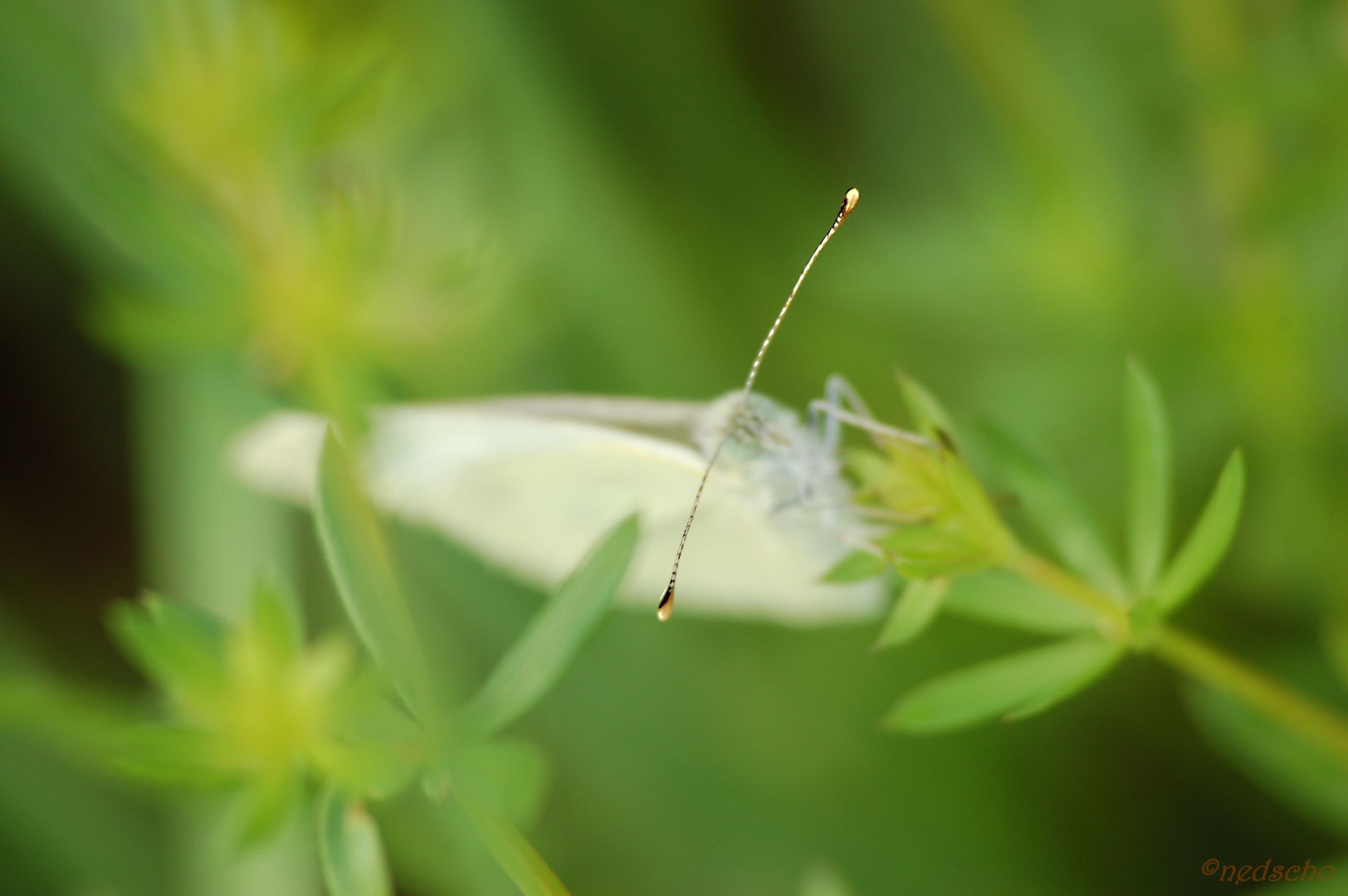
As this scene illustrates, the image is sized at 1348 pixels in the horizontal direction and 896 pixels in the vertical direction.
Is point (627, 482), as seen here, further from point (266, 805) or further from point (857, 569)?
point (266, 805)

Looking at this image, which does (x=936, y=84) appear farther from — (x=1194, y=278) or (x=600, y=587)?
(x=600, y=587)

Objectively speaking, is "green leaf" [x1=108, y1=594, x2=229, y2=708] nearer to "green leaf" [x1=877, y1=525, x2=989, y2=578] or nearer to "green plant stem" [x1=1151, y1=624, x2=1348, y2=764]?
"green leaf" [x1=877, y1=525, x2=989, y2=578]

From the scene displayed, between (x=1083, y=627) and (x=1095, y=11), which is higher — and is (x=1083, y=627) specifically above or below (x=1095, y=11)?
below

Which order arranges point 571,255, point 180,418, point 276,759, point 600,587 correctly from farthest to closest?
point 571,255 → point 180,418 → point 276,759 → point 600,587

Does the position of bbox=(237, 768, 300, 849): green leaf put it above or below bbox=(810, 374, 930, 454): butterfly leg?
below

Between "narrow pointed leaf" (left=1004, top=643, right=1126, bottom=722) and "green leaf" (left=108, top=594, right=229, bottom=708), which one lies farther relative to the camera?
"green leaf" (left=108, top=594, right=229, bottom=708)

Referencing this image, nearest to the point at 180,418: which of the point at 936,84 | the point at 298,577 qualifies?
the point at 298,577

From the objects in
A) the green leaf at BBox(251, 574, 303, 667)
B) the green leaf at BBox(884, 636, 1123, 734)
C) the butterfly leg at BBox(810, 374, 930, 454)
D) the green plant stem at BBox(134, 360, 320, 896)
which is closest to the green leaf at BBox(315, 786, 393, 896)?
the green leaf at BBox(251, 574, 303, 667)

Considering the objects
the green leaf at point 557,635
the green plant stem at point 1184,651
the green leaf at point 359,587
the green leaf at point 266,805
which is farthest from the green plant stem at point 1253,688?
the green leaf at point 266,805

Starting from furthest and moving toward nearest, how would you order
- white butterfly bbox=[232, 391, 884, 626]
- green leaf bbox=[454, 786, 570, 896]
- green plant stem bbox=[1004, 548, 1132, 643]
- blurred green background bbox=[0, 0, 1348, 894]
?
blurred green background bbox=[0, 0, 1348, 894]
white butterfly bbox=[232, 391, 884, 626]
green plant stem bbox=[1004, 548, 1132, 643]
green leaf bbox=[454, 786, 570, 896]
